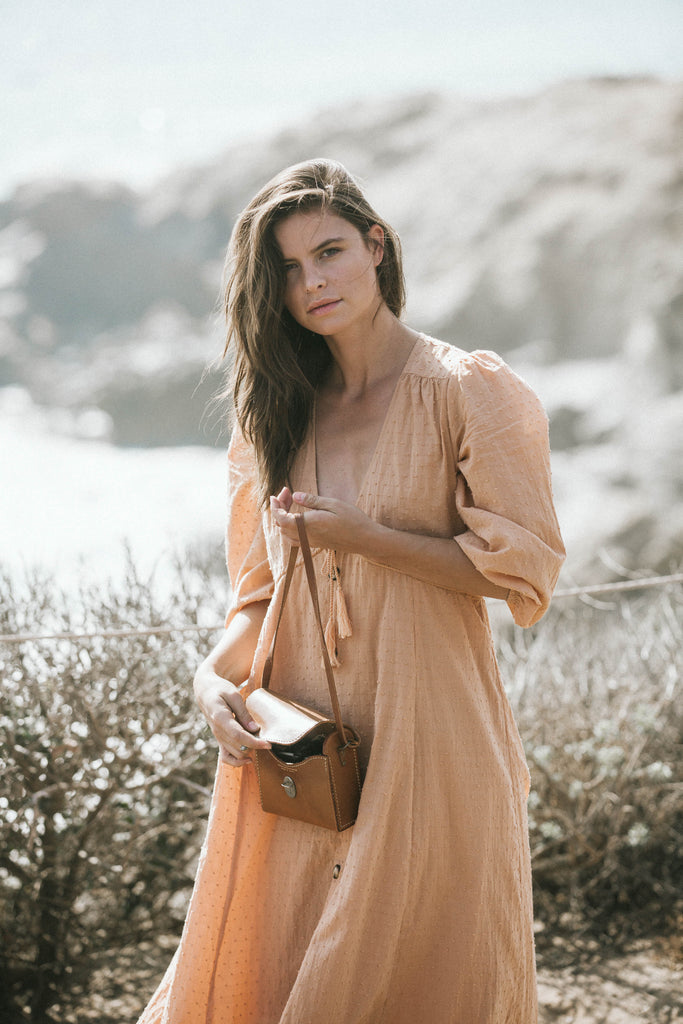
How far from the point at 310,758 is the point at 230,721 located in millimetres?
191

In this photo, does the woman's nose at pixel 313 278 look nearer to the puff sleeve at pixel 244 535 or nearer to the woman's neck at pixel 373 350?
the woman's neck at pixel 373 350

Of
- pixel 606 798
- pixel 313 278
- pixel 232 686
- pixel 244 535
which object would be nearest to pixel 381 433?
pixel 313 278

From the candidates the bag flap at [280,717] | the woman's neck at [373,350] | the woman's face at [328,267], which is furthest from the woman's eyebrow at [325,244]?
the bag flap at [280,717]

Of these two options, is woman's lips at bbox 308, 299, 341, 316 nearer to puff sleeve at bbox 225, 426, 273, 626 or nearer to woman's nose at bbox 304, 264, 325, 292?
woman's nose at bbox 304, 264, 325, 292

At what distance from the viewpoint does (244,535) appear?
6.26 feet

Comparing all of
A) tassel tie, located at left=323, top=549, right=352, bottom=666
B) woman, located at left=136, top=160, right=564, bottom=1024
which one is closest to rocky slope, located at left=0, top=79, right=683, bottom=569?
woman, located at left=136, top=160, right=564, bottom=1024

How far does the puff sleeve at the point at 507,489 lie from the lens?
149cm

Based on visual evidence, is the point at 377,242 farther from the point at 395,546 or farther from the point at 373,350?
the point at 395,546

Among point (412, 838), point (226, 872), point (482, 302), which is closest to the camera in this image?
point (412, 838)

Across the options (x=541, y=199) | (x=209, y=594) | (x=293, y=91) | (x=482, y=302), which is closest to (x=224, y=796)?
(x=209, y=594)

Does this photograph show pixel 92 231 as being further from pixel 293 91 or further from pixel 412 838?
pixel 412 838

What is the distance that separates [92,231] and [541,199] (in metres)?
8.52

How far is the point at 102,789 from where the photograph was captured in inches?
116

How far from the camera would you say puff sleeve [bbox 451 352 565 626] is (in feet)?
4.88
